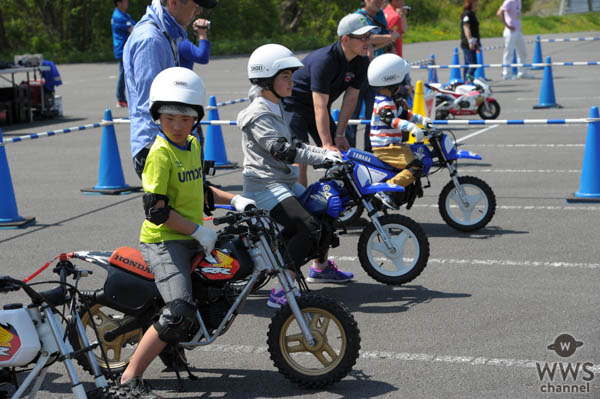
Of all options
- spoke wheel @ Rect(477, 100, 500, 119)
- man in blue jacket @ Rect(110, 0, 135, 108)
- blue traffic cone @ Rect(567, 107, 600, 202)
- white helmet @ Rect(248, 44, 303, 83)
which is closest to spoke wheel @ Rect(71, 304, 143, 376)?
white helmet @ Rect(248, 44, 303, 83)

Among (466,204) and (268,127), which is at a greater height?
(268,127)

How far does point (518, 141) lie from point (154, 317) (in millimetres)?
10680

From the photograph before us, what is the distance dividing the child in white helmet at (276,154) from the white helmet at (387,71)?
6.30 feet

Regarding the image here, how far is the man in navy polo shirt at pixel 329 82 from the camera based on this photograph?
7.99m

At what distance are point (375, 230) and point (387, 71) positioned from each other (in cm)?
183

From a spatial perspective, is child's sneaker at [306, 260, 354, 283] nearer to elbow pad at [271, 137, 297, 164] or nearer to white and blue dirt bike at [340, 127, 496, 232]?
white and blue dirt bike at [340, 127, 496, 232]

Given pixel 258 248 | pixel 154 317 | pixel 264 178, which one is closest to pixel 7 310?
pixel 154 317

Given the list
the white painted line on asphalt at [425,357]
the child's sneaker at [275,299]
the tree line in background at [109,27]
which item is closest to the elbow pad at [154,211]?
the white painted line on asphalt at [425,357]

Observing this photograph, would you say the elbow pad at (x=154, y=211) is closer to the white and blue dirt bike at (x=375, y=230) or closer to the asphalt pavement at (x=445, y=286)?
the asphalt pavement at (x=445, y=286)

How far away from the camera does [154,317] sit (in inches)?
188

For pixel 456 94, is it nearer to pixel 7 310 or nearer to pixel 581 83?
pixel 581 83

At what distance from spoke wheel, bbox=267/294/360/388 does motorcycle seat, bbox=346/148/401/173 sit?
119 inches

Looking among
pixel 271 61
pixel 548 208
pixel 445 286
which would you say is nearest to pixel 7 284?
pixel 271 61

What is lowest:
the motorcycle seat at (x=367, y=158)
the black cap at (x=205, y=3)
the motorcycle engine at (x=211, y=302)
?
the motorcycle engine at (x=211, y=302)
